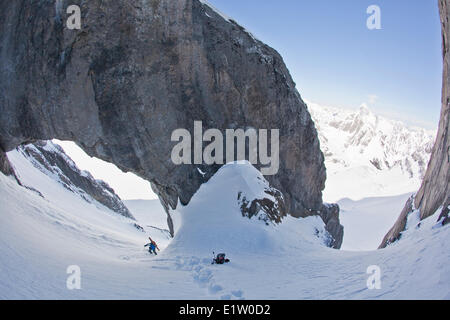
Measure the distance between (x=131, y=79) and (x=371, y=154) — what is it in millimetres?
136187

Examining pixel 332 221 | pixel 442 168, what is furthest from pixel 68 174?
pixel 442 168

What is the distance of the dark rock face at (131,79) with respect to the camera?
16.5 metres

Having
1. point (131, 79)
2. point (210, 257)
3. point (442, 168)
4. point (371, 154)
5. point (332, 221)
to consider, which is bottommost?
point (210, 257)

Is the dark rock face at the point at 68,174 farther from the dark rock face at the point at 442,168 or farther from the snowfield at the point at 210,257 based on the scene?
the dark rock face at the point at 442,168

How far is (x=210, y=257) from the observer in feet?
43.8

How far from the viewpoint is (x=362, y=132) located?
149625 millimetres

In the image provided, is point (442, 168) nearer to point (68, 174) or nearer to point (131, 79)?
point (131, 79)

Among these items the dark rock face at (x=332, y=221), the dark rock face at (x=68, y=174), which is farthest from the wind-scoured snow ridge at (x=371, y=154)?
the dark rock face at (x=68, y=174)

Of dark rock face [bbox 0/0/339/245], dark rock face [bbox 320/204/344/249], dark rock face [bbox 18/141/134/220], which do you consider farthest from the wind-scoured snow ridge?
dark rock face [bbox 0/0/339/245]

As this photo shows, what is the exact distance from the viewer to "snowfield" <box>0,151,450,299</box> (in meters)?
7.18

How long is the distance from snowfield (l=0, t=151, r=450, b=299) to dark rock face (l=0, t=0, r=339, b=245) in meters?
3.54

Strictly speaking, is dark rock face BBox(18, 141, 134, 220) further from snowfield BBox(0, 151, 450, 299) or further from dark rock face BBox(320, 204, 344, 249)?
dark rock face BBox(320, 204, 344, 249)

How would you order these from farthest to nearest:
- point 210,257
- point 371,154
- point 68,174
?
point 371,154
point 68,174
point 210,257
